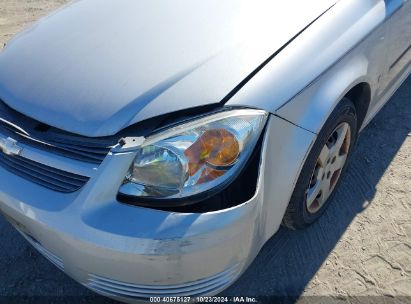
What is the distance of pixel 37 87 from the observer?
1.72 m

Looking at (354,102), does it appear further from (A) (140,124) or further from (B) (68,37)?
(B) (68,37)

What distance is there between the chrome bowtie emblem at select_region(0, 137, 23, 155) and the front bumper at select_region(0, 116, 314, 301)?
0.09 m

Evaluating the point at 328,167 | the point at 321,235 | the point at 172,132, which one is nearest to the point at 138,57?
the point at 172,132

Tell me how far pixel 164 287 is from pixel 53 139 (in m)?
0.71

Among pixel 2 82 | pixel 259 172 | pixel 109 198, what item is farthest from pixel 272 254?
pixel 2 82

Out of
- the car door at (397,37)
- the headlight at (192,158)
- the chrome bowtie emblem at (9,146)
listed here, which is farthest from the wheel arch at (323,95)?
the chrome bowtie emblem at (9,146)

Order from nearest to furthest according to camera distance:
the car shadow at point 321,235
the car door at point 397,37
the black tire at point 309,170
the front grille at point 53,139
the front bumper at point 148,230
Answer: the front bumper at point 148,230
the front grille at point 53,139
the black tire at point 309,170
the car shadow at point 321,235
the car door at point 397,37

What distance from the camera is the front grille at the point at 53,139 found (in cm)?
154

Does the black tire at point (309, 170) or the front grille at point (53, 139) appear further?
the black tire at point (309, 170)

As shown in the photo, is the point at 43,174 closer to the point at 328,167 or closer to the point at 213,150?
the point at 213,150

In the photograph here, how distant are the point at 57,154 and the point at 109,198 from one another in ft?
1.02

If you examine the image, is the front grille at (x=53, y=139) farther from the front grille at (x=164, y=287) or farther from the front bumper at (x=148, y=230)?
the front grille at (x=164, y=287)

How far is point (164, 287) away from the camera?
5.17 feet

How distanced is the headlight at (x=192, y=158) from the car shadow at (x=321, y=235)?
816mm
